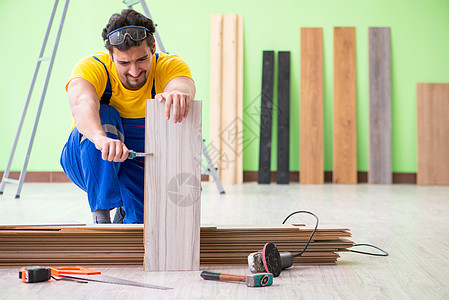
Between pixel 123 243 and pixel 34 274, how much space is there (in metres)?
0.33

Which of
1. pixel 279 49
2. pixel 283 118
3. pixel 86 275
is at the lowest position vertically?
pixel 86 275

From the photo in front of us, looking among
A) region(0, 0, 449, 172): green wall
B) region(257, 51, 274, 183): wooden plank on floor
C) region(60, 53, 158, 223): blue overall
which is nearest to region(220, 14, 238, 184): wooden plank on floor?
region(0, 0, 449, 172): green wall

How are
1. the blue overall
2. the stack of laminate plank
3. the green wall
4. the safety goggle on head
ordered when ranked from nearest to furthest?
the stack of laminate plank < the safety goggle on head < the blue overall < the green wall

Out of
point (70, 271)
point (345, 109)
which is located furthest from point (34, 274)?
point (345, 109)

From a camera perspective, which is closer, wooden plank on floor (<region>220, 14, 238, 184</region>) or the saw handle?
the saw handle

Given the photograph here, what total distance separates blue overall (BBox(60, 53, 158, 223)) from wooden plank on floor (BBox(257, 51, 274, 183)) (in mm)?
3629

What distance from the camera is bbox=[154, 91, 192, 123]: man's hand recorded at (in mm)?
1627

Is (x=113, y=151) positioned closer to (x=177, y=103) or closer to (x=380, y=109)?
(x=177, y=103)

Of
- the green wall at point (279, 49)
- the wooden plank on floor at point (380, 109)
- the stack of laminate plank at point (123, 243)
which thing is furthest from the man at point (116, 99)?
the wooden plank on floor at point (380, 109)

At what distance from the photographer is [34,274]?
1521mm

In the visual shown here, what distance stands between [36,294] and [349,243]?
1.05 m

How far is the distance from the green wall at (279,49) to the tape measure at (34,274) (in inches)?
178

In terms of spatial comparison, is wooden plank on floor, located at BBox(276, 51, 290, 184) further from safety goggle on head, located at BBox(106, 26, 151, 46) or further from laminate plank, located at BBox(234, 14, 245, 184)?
safety goggle on head, located at BBox(106, 26, 151, 46)

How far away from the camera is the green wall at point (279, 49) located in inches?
235
